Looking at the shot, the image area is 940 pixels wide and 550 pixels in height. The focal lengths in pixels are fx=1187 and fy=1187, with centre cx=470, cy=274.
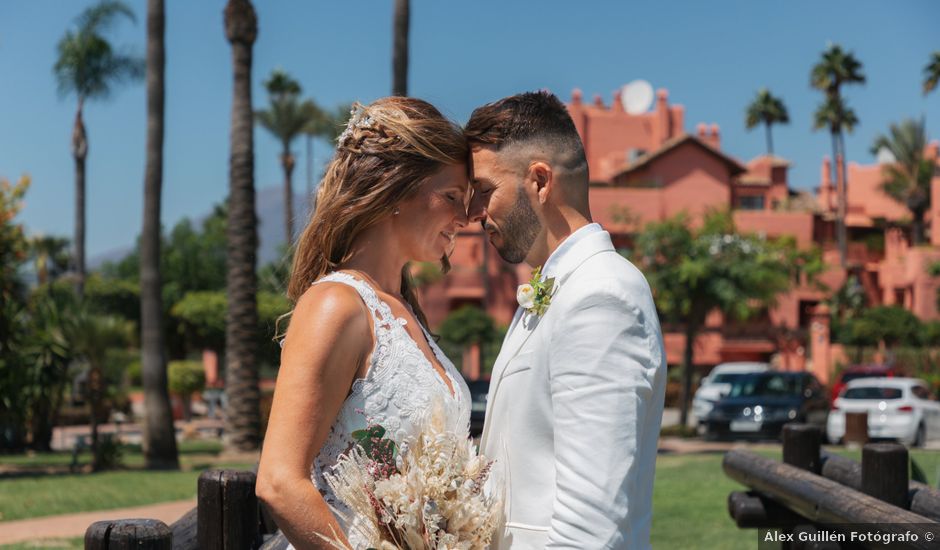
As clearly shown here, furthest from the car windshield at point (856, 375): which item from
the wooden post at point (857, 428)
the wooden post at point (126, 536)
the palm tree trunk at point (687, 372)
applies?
the wooden post at point (126, 536)

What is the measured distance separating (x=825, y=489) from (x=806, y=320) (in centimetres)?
4592

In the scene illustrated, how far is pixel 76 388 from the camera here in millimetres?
23797

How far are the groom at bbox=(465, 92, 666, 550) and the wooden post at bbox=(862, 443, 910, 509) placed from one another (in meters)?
3.87

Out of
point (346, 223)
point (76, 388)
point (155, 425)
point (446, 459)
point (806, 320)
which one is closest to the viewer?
point (446, 459)

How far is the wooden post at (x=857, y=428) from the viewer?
18.9 m

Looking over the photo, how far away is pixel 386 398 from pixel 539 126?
77 cm

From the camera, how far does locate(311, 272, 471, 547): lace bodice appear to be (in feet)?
9.58

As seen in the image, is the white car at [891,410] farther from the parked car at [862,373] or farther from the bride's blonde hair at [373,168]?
the bride's blonde hair at [373,168]

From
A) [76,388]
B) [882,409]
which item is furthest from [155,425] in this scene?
[882,409]

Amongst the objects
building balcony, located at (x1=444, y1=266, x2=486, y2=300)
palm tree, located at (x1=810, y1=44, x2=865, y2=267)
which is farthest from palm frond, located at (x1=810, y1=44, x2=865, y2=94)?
building balcony, located at (x1=444, y1=266, x2=486, y2=300)

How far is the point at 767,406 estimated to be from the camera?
81.2 feet

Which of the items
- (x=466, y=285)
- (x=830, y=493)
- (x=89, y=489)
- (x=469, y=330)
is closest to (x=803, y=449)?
(x=830, y=493)

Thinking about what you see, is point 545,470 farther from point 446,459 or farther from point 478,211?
point 478,211

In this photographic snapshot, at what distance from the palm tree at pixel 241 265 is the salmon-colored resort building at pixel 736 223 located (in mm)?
20281
